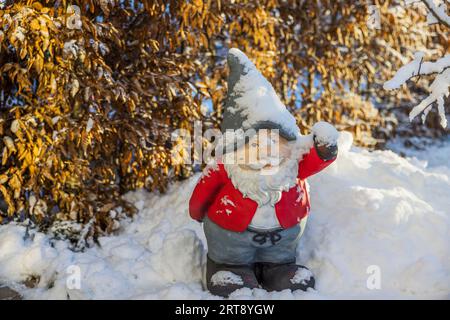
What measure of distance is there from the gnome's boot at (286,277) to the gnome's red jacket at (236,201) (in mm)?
241

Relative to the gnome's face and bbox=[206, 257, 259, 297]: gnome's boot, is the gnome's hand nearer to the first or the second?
the gnome's face

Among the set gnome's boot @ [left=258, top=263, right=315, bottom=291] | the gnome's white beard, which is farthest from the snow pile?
the gnome's white beard

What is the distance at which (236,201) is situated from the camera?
2.37 meters

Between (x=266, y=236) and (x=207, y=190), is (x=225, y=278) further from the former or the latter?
(x=207, y=190)

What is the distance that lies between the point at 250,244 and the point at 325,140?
2.15 feet

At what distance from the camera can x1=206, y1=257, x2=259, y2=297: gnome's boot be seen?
7.69 feet

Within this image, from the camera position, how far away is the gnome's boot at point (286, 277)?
94.3 inches

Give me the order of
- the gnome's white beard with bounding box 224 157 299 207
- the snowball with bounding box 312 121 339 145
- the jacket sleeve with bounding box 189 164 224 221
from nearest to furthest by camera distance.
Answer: the snowball with bounding box 312 121 339 145
the gnome's white beard with bounding box 224 157 299 207
the jacket sleeve with bounding box 189 164 224 221

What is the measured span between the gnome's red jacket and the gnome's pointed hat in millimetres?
202

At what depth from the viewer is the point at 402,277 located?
250cm

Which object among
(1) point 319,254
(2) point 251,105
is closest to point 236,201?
(2) point 251,105

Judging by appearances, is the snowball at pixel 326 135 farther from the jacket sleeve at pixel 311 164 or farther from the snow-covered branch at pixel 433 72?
the snow-covered branch at pixel 433 72
